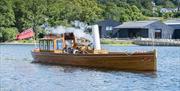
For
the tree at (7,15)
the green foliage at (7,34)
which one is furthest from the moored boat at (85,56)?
the tree at (7,15)

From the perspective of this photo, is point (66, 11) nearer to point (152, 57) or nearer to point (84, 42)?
point (84, 42)

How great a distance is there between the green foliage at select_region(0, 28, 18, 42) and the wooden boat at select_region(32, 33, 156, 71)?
86.9 metres

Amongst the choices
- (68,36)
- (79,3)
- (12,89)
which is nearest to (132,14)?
(79,3)

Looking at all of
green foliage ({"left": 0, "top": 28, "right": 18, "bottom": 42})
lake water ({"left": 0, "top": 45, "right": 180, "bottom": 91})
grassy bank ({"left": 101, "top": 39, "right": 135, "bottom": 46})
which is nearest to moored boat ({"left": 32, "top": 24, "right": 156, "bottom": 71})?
lake water ({"left": 0, "top": 45, "right": 180, "bottom": 91})

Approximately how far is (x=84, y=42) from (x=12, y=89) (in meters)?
24.5

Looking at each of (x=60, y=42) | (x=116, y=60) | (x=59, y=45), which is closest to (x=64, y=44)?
(x=60, y=42)

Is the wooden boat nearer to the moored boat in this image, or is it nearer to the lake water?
the moored boat

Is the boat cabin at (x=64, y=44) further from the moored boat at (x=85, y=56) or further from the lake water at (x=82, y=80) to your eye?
the lake water at (x=82, y=80)

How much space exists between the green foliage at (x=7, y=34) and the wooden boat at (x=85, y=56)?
8685cm

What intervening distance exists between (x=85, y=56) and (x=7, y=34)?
3943 inches

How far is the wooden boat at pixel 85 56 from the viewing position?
53375mm

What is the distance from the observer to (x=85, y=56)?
5734 centimetres

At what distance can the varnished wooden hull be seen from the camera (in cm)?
5295

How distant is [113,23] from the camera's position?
179375mm
